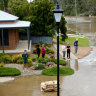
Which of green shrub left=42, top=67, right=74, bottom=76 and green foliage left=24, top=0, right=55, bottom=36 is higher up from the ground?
green foliage left=24, top=0, right=55, bottom=36

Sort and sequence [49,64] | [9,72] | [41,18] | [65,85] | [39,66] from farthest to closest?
[41,18], [49,64], [39,66], [9,72], [65,85]

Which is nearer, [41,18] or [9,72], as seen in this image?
[9,72]

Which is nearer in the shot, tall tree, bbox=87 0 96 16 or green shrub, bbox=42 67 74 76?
green shrub, bbox=42 67 74 76

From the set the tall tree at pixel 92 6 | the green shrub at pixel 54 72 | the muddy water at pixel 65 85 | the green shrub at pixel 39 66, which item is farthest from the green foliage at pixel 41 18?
the tall tree at pixel 92 6

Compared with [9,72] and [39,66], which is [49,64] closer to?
[39,66]

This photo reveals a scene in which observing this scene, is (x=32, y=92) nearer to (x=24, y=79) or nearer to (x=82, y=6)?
(x=24, y=79)

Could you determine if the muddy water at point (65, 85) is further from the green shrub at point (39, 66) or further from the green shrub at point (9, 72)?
the green shrub at point (39, 66)

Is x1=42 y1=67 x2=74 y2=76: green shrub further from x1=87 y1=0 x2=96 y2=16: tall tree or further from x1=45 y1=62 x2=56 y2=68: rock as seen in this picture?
x1=87 y1=0 x2=96 y2=16: tall tree

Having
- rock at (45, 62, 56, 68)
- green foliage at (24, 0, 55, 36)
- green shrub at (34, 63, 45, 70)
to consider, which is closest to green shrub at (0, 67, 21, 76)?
green shrub at (34, 63, 45, 70)

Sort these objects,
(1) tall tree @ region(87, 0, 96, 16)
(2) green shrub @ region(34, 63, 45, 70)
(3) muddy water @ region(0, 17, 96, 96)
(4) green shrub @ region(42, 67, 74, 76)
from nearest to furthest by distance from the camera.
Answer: (3) muddy water @ region(0, 17, 96, 96)
(4) green shrub @ region(42, 67, 74, 76)
(2) green shrub @ region(34, 63, 45, 70)
(1) tall tree @ region(87, 0, 96, 16)

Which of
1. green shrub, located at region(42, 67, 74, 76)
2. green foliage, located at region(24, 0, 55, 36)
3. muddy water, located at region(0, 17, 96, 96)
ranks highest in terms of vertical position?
green foliage, located at region(24, 0, 55, 36)

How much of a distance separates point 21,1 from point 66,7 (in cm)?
6987

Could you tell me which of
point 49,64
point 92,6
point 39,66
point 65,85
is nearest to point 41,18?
point 49,64

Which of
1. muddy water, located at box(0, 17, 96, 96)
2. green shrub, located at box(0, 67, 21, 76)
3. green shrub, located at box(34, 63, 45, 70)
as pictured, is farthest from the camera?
green shrub, located at box(34, 63, 45, 70)
